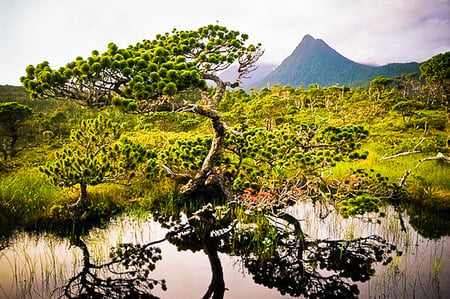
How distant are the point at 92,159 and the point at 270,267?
5.18 m

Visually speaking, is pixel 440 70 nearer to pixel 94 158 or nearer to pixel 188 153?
pixel 188 153

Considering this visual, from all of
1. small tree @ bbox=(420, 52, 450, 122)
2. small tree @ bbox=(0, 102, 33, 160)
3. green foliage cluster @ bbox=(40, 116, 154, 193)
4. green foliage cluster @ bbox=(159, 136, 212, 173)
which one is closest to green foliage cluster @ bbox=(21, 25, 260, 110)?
green foliage cluster @ bbox=(40, 116, 154, 193)

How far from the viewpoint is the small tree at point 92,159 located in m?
6.59

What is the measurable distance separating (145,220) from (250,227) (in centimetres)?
299

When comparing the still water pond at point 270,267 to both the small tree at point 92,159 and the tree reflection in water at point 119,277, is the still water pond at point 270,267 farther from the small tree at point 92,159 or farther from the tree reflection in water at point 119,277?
the small tree at point 92,159

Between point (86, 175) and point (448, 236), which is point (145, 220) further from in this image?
point (448, 236)

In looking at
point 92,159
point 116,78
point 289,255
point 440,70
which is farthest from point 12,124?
point 440,70

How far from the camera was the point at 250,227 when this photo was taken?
698 cm

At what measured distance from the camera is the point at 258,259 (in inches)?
218

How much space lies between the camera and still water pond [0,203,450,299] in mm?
4523

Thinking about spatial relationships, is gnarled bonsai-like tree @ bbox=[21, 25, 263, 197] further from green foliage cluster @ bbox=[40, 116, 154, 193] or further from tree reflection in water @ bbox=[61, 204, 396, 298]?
tree reflection in water @ bbox=[61, 204, 396, 298]

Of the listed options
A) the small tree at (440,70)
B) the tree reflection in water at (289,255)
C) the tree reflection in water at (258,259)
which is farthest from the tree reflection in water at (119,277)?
the small tree at (440,70)

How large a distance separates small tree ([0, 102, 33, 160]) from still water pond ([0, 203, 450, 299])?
62.6ft

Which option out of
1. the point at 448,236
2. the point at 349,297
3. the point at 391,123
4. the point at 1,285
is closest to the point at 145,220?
the point at 1,285
